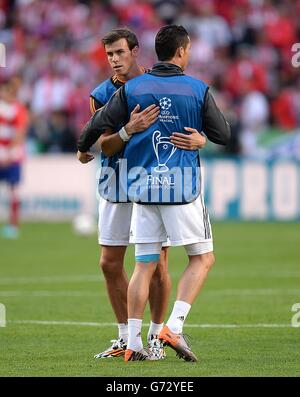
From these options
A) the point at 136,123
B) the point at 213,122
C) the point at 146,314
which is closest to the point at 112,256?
the point at 136,123

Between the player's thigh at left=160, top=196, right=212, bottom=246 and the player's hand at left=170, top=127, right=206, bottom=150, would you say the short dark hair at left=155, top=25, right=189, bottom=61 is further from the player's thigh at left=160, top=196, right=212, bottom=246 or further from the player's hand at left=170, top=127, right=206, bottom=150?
the player's thigh at left=160, top=196, right=212, bottom=246

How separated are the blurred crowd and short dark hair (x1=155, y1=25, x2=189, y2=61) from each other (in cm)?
1582

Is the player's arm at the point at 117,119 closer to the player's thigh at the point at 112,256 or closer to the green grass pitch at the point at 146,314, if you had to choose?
the player's thigh at the point at 112,256

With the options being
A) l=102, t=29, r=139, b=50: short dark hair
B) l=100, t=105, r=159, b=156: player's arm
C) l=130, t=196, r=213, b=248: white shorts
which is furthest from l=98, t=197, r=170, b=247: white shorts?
l=102, t=29, r=139, b=50: short dark hair

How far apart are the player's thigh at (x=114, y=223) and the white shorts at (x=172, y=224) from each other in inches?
16.8

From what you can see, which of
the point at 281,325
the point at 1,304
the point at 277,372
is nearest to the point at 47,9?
the point at 1,304

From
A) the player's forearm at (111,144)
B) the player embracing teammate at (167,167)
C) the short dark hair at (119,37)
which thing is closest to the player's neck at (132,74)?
the short dark hair at (119,37)

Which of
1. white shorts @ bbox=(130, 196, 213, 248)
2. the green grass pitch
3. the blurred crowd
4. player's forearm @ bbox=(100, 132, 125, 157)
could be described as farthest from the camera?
the blurred crowd

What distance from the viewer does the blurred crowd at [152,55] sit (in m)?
25.1

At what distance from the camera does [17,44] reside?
89.6 ft

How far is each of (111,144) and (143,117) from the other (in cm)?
44

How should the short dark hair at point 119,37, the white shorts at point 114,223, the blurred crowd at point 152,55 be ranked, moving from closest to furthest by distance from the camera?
the short dark hair at point 119,37
the white shorts at point 114,223
the blurred crowd at point 152,55

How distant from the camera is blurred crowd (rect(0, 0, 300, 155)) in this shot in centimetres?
2512

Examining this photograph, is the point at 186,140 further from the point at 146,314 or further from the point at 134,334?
the point at 146,314
